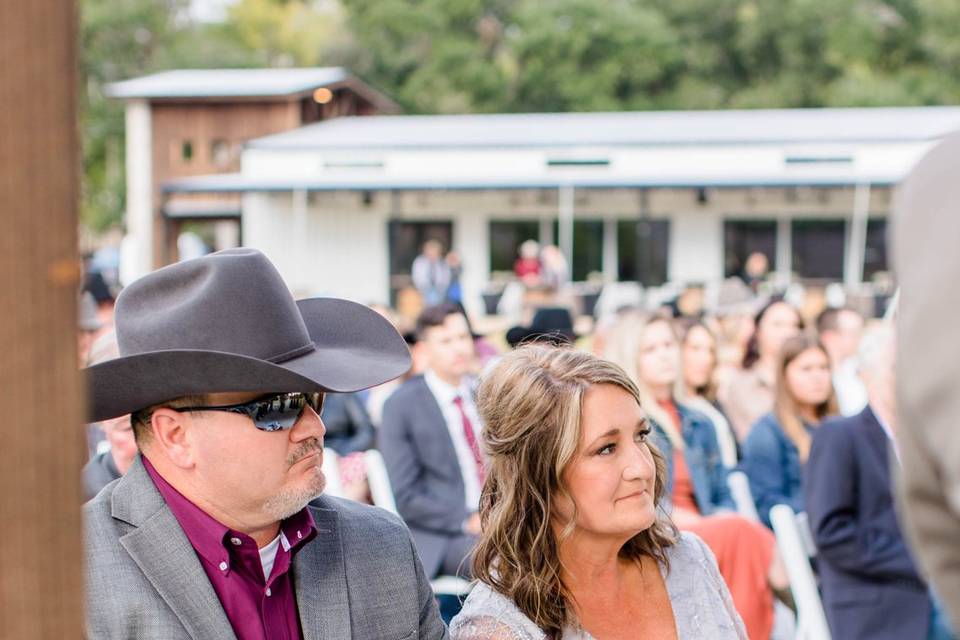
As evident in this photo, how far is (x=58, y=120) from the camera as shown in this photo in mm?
825

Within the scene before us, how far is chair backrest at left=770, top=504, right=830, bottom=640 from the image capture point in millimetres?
4309

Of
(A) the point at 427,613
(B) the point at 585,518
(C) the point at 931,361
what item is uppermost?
(C) the point at 931,361

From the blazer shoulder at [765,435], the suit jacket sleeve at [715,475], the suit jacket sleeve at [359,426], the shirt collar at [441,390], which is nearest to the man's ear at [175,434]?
the shirt collar at [441,390]

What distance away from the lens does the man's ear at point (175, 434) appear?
228 cm

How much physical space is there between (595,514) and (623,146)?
26559mm

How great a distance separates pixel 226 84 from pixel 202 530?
1423 inches

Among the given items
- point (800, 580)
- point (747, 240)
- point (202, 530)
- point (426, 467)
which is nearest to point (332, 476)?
point (426, 467)

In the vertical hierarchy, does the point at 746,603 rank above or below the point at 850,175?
below

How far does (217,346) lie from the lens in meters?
2.36

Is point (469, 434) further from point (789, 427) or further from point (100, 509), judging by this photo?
point (100, 509)

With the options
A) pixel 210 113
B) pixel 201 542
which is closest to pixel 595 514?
pixel 201 542

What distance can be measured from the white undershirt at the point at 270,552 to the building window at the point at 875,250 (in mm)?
29057

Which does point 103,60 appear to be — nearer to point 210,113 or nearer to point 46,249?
point 210,113

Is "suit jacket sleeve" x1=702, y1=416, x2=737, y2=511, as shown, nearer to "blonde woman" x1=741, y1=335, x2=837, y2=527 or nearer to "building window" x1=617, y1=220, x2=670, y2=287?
"blonde woman" x1=741, y1=335, x2=837, y2=527
